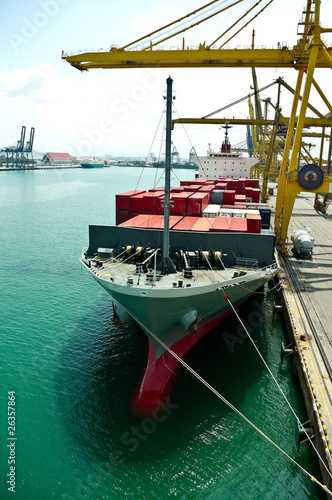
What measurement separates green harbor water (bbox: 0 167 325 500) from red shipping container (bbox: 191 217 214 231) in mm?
5017


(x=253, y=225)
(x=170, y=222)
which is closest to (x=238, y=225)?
(x=253, y=225)

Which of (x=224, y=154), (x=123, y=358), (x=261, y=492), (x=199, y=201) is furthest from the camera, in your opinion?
(x=224, y=154)

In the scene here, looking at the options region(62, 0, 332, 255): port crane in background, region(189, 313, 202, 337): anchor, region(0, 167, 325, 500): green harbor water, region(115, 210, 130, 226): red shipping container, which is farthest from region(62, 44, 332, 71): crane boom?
region(189, 313, 202, 337): anchor

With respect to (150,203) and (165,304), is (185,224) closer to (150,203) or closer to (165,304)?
(150,203)

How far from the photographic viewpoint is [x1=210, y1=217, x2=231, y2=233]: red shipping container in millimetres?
15680

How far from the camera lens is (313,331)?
543 inches

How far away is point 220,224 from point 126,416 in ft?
30.1

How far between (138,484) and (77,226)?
3398cm

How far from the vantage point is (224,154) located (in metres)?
45.7

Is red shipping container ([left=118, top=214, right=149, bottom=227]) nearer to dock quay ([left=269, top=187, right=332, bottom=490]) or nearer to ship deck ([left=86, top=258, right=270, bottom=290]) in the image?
ship deck ([left=86, top=258, right=270, bottom=290])

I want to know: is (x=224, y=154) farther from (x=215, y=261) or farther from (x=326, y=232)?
(x=215, y=261)

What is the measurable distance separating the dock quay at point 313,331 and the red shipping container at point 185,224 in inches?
226

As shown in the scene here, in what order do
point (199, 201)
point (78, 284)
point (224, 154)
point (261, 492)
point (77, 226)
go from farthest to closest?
1. point (224, 154)
2. point (77, 226)
3. point (78, 284)
4. point (199, 201)
5. point (261, 492)

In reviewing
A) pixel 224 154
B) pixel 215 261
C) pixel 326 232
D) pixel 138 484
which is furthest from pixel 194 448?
pixel 224 154
